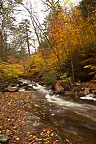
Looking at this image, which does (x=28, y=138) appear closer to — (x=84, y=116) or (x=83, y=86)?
(x=84, y=116)

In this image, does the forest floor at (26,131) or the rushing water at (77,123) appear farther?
the rushing water at (77,123)

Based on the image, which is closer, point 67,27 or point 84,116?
point 84,116

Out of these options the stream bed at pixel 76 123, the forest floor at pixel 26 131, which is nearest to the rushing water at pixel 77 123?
the stream bed at pixel 76 123

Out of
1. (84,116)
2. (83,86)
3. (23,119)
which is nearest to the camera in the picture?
(23,119)

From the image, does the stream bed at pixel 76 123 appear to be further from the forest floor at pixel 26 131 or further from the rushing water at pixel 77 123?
the forest floor at pixel 26 131

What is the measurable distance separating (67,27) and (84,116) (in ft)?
23.5

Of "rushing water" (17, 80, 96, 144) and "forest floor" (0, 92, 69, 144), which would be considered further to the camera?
"rushing water" (17, 80, 96, 144)

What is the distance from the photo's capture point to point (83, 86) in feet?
29.5

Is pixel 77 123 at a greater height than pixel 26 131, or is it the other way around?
pixel 26 131

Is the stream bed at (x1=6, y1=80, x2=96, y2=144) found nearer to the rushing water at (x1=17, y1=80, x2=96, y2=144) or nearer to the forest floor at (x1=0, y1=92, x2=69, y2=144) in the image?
the rushing water at (x1=17, y1=80, x2=96, y2=144)

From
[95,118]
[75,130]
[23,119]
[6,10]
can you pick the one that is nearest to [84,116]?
[95,118]

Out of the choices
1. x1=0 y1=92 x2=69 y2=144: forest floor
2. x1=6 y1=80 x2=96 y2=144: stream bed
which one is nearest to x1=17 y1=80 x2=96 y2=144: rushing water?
x1=6 y1=80 x2=96 y2=144: stream bed

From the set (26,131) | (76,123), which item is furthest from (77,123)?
(26,131)

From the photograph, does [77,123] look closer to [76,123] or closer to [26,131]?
[76,123]
